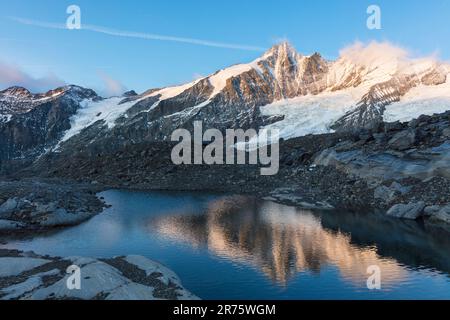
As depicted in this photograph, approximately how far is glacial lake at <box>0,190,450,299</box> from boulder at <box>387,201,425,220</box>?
86.9 inches

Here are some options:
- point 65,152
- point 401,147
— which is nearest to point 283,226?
point 401,147

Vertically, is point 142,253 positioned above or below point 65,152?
below

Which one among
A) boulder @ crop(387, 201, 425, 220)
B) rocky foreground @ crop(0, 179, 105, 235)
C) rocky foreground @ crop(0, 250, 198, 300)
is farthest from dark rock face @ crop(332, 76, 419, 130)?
rocky foreground @ crop(0, 250, 198, 300)

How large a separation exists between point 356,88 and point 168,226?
127984 millimetres

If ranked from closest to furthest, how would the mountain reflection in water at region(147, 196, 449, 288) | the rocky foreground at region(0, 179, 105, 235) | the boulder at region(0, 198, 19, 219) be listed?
1. the mountain reflection in water at region(147, 196, 449, 288)
2. the rocky foreground at region(0, 179, 105, 235)
3. the boulder at region(0, 198, 19, 219)

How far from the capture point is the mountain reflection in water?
37.0 meters

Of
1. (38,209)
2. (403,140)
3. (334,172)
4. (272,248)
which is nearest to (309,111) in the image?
(334,172)

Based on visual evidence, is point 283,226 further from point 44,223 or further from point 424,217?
point 44,223

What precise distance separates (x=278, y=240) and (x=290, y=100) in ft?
426

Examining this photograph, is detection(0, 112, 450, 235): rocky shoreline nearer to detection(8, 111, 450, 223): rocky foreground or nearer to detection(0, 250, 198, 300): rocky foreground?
detection(8, 111, 450, 223): rocky foreground

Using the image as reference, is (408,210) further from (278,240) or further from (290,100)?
(290,100)

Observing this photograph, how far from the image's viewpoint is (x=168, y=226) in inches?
2165

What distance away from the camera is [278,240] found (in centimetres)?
4688
